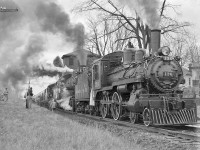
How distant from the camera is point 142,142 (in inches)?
333

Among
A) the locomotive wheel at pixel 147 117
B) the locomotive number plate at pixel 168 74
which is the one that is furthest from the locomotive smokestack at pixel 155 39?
the locomotive wheel at pixel 147 117

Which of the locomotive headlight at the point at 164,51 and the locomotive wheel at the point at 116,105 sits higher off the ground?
the locomotive headlight at the point at 164,51

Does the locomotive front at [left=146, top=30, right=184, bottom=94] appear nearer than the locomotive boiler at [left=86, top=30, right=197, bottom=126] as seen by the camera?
No

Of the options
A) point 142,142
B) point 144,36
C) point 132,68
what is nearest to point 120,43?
point 144,36

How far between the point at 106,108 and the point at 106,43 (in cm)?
1812

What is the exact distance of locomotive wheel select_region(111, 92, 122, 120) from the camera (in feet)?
46.3

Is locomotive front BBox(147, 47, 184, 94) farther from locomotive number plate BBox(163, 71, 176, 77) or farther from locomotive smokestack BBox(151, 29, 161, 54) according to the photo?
locomotive smokestack BBox(151, 29, 161, 54)

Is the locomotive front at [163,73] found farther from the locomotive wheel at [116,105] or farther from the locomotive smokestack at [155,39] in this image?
the locomotive wheel at [116,105]

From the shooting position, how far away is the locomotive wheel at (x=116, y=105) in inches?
556

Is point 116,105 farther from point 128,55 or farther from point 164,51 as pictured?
point 164,51

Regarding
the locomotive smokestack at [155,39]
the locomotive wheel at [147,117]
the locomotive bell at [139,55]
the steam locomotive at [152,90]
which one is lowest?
the locomotive wheel at [147,117]

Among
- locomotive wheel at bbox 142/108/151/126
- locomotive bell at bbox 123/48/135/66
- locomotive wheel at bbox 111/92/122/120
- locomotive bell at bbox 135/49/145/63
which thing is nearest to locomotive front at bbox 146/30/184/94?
locomotive bell at bbox 135/49/145/63

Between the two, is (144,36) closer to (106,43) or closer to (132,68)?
(132,68)

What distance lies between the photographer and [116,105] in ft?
48.0
